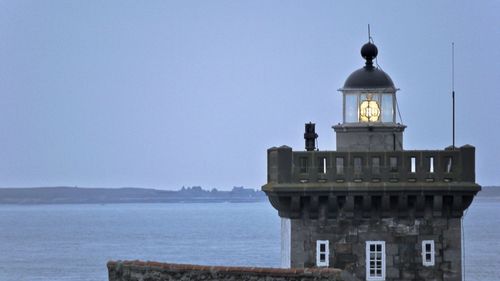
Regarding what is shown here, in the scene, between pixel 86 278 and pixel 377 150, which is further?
pixel 86 278

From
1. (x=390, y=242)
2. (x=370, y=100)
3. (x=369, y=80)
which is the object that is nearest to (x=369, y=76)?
(x=369, y=80)

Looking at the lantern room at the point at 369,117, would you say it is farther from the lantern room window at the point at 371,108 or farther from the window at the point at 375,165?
the window at the point at 375,165

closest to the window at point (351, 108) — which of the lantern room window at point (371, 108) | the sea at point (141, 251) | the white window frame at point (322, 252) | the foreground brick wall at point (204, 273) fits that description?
the lantern room window at point (371, 108)

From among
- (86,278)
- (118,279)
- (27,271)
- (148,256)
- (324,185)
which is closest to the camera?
(118,279)

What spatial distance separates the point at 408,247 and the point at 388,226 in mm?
456

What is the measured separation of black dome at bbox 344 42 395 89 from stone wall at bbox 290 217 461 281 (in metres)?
2.25

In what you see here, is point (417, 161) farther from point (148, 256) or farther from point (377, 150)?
point (148, 256)

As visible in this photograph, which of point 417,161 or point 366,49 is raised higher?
point 366,49

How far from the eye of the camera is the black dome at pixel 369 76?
2619 cm

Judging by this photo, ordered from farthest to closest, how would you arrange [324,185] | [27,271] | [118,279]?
1. [27,271]
2. [324,185]
3. [118,279]

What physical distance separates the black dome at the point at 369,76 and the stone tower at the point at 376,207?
1.22m

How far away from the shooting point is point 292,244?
1005 inches

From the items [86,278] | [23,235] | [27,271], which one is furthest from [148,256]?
[23,235]

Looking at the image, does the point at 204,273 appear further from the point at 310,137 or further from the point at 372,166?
the point at 310,137
